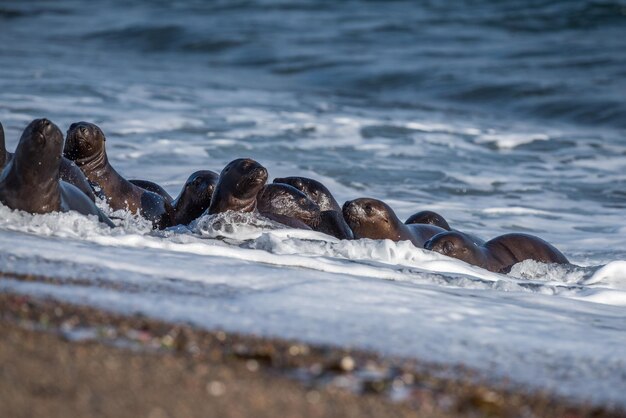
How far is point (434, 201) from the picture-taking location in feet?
35.0

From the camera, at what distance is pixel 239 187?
6.73 metres

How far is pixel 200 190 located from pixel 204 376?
167 inches

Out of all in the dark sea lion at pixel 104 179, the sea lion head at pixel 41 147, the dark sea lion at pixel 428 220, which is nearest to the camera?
the sea lion head at pixel 41 147

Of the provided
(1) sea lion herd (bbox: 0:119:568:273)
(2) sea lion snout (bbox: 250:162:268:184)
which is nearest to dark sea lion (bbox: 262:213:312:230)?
(1) sea lion herd (bbox: 0:119:568:273)

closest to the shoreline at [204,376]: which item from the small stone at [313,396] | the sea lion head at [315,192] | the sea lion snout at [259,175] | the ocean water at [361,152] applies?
the small stone at [313,396]

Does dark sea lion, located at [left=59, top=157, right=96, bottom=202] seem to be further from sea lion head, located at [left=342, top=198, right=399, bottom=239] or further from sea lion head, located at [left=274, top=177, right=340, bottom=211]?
sea lion head, located at [left=342, top=198, right=399, bottom=239]

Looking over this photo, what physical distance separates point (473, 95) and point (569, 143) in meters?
4.08

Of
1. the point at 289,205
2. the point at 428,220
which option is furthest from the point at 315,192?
the point at 428,220

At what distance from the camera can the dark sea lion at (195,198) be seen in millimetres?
7180

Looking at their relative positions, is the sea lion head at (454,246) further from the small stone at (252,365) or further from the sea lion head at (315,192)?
the small stone at (252,365)

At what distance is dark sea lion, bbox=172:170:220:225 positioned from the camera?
718cm

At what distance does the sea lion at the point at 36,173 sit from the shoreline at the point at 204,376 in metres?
1.87

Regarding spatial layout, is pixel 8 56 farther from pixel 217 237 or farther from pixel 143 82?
pixel 217 237

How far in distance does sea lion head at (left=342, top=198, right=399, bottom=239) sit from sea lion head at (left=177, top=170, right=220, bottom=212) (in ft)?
2.94
